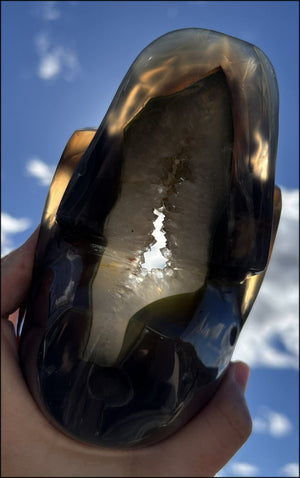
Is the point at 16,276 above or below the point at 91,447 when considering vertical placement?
above

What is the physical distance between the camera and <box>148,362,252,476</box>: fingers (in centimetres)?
58

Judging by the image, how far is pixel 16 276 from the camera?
0.63m

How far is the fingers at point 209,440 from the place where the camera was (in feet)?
1.90

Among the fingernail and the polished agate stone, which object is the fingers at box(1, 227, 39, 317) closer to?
the polished agate stone

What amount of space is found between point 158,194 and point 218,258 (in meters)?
0.10

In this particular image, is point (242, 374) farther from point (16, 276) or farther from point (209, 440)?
point (16, 276)

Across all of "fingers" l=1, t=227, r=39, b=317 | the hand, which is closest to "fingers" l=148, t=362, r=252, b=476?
the hand

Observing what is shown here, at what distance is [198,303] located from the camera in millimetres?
599

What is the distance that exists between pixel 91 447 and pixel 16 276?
210 millimetres

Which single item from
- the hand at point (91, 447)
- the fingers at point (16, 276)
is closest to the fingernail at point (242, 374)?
the hand at point (91, 447)

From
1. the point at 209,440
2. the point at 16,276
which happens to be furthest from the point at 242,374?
the point at 16,276

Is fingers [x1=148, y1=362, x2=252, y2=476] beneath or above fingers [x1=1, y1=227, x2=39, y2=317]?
beneath

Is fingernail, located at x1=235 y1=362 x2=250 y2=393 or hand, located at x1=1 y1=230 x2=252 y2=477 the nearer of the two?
hand, located at x1=1 y1=230 x2=252 y2=477

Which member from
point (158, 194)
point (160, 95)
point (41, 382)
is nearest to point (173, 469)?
point (41, 382)
